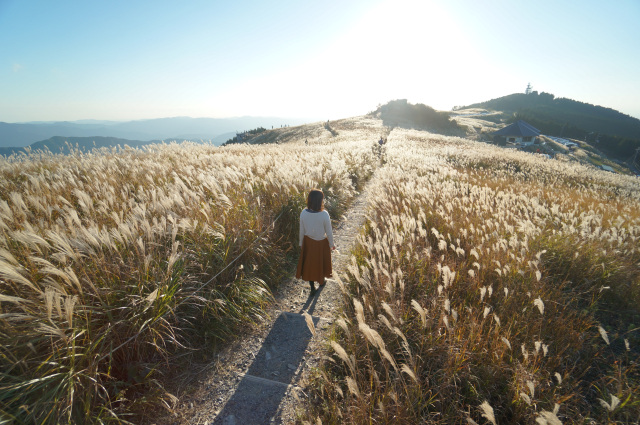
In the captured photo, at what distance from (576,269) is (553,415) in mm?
3758

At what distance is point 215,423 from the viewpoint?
2328 mm

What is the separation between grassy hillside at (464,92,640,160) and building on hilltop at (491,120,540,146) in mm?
38046

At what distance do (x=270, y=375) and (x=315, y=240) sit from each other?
2.00 metres

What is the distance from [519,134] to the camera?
48.0 meters

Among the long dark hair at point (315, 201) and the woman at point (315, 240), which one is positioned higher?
the long dark hair at point (315, 201)

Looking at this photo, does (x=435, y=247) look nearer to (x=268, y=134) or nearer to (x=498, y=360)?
(x=498, y=360)

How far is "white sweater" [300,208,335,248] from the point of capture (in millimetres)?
4098

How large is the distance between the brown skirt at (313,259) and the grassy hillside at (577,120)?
100667 millimetres

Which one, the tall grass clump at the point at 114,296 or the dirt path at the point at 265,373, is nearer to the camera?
the tall grass clump at the point at 114,296

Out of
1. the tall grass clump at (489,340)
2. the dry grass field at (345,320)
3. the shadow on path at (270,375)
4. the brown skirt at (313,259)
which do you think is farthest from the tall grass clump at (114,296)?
the tall grass clump at (489,340)

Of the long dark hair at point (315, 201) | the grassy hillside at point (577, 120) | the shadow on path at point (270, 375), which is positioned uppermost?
the grassy hillside at point (577, 120)

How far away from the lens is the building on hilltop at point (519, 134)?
1898 inches

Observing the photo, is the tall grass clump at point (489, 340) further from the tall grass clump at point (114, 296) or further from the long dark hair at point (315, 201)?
the tall grass clump at point (114, 296)

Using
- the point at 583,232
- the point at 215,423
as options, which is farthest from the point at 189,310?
the point at 583,232
